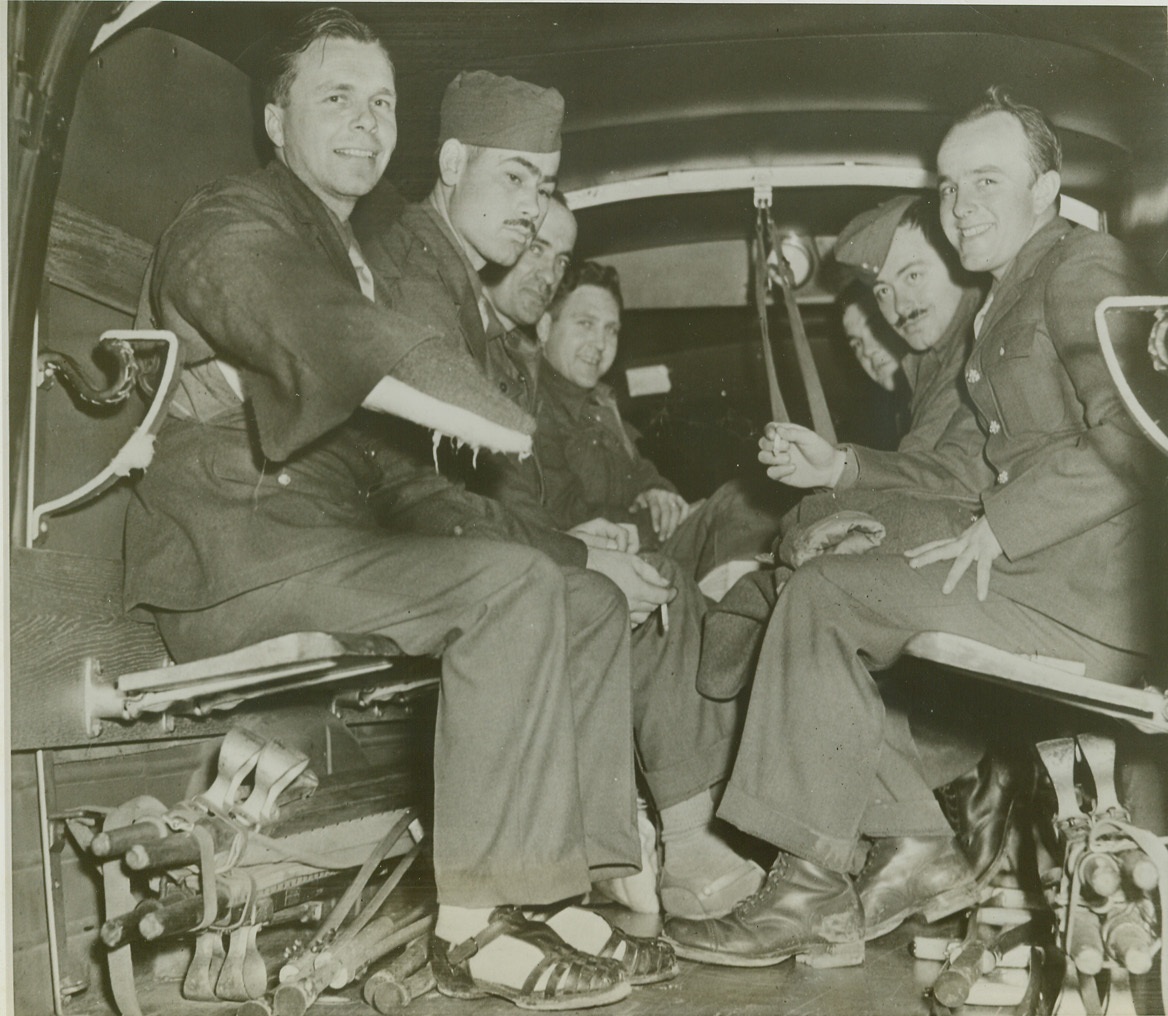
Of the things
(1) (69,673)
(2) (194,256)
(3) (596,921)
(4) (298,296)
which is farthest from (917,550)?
(1) (69,673)

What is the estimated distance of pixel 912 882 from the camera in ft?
5.58

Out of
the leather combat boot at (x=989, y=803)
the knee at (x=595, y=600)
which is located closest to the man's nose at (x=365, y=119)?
the knee at (x=595, y=600)

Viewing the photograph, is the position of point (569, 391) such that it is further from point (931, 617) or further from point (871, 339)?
point (931, 617)

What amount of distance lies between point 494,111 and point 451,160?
12 cm

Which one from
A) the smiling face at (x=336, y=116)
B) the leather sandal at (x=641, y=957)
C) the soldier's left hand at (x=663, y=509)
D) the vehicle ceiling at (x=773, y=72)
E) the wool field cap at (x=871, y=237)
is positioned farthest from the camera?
the soldier's left hand at (x=663, y=509)

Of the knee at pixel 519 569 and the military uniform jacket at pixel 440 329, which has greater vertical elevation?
the military uniform jacket at pixel 440 329

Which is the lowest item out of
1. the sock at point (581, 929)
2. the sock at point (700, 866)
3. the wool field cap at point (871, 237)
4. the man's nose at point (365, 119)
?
the sock at point (700, 866)

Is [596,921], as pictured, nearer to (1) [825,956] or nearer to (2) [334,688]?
(1) [825,956]

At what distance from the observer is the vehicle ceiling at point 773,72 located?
Answer: 5.89 ft

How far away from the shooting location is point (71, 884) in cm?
148

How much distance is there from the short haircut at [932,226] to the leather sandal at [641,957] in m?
1.47

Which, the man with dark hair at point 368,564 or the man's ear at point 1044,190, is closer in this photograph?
the man with dark hair at point 368,564

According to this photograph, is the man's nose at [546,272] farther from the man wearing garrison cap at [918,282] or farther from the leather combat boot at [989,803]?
the leather combat boot at [989,803]

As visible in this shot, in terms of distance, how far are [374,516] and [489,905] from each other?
0.65 metres
